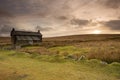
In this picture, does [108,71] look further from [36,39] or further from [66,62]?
[36,39]

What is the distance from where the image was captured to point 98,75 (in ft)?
50.4

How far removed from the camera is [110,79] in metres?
14.3

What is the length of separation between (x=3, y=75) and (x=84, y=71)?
22.9 feet

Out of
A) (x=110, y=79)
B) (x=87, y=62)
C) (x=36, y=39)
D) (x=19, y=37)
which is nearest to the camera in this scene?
(x=110, y=79)

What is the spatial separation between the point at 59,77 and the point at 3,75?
15.9 feet

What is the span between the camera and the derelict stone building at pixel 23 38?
6606cm

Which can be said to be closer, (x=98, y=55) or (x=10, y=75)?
(x=10, y=75)

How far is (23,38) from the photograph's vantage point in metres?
68.7

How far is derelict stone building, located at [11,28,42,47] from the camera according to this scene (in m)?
66.1

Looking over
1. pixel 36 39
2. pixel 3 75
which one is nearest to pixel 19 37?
pixel 36 39

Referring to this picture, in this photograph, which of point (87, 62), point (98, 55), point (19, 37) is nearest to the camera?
point (87, 62)

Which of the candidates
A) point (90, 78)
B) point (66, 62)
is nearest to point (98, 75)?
point (90, 78)

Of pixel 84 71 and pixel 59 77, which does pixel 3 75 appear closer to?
pixel 59 77

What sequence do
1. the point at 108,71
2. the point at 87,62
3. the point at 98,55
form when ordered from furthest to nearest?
the point at 98,55 < the point at 87,62 < the point at 108,71
